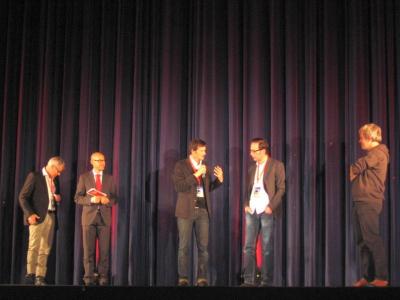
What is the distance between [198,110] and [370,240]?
3064 millimetres

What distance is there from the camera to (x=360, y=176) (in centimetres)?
629

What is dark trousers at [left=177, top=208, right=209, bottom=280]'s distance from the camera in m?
6.80

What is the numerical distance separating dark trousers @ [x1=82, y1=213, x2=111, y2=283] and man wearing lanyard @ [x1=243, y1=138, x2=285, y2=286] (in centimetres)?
168

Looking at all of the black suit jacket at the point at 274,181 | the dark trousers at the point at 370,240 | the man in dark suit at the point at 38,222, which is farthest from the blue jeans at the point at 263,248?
the man in dark suit at the point at 38,222

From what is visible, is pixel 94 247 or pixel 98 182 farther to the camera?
pixel 98 182

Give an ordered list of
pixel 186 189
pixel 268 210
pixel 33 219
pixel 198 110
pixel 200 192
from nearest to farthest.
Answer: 1. pixel 268 210
2. pixel 186 189
3. pixel 200 192
4. pixel 33 219
5. pixel 198 110

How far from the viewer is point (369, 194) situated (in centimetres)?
622

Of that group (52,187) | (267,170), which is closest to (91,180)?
(52,187)

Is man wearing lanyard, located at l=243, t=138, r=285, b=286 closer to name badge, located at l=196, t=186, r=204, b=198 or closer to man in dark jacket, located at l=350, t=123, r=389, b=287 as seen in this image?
name badge, located at l=196, t=186, r=204, b=198

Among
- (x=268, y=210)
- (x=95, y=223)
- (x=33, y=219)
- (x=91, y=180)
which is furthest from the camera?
(x=91, y=180)

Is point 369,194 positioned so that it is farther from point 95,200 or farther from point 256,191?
point 95,200

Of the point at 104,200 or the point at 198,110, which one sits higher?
the point at 198,110
